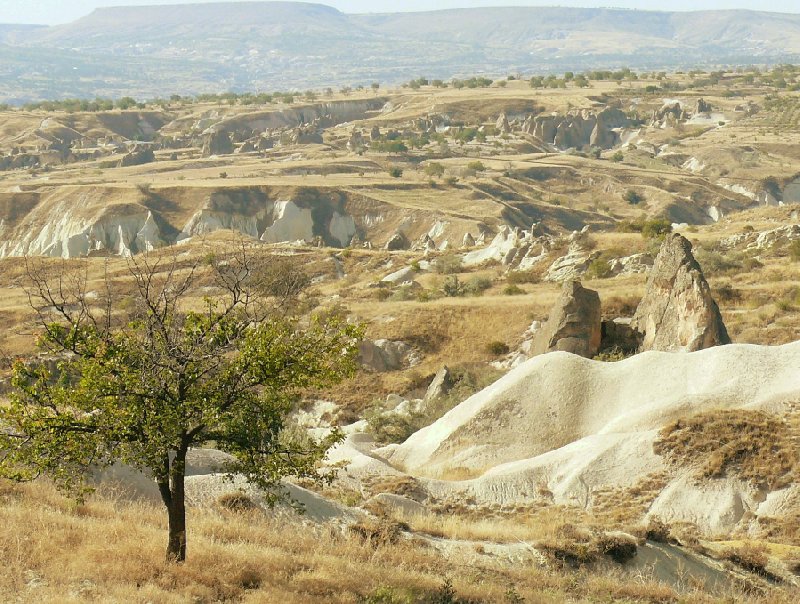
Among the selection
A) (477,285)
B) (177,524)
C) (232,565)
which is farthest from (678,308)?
(177,524)

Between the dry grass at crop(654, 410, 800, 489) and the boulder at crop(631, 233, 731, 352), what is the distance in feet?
34.4

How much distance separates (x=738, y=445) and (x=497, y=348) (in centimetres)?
2054

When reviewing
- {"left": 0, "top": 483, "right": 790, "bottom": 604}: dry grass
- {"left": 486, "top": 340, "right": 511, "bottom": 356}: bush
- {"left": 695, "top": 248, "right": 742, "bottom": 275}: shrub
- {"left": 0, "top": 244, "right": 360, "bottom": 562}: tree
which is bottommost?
{"left": 486, "top": 340, "right": 511, "bottom": 356}: bush

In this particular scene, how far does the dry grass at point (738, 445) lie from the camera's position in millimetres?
21188

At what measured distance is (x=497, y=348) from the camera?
138 feet

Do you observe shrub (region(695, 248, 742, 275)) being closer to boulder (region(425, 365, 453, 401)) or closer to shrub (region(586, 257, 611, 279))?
shrub (region(586, 257, 611, 279))

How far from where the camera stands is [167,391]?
39.2 ft

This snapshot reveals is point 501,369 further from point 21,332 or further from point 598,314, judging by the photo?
point 21,332

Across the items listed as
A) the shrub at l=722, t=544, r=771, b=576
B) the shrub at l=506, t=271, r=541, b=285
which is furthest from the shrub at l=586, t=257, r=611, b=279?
the shrub at l=722, t=544, r=771, b=576

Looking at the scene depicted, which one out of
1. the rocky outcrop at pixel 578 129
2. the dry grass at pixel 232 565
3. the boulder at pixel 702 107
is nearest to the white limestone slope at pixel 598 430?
the dry grass at pixel 232 565

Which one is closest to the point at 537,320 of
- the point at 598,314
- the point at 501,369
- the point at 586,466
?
the point at 501,369

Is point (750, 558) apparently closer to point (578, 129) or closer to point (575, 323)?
point (575, 323)

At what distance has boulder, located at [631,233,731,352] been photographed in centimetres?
3338

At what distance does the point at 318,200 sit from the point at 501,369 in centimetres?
6245
